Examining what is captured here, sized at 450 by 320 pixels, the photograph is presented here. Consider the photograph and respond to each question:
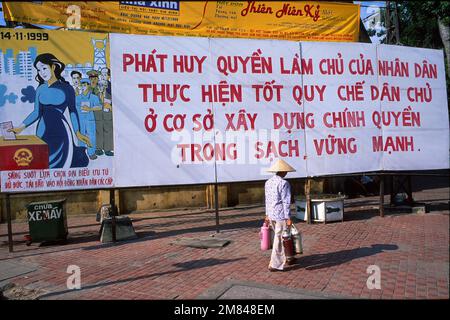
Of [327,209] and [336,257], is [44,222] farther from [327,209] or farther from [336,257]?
[327,209]

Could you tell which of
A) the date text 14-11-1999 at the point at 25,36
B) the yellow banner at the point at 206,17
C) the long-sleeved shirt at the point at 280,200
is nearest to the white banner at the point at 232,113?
the date text 14-11-1999 at the point at 25,36

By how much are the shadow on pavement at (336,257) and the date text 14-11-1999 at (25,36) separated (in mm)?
6461

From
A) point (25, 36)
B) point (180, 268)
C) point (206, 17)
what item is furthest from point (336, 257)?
point (25, 36)

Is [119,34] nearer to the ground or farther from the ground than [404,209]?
farther from the ground

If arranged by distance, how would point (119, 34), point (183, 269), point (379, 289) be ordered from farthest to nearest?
1. point (119, 34)
2. point (183, 269)
3. point (379, 289)

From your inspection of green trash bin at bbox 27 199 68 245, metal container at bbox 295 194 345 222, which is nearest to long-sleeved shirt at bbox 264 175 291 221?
metal container at bbox 295 194 345 222

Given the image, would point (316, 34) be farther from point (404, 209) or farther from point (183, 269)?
point (183, 269)

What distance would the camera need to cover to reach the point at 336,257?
6758 millimetres

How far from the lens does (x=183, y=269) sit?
21.4 ft

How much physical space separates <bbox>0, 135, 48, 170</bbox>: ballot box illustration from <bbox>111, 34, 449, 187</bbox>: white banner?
1.46 metres

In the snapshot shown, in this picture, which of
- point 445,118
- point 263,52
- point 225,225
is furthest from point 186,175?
point 445,118

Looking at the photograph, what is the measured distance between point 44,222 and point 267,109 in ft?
17.9

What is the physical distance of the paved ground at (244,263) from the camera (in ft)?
16.8

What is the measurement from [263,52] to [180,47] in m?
1.84
